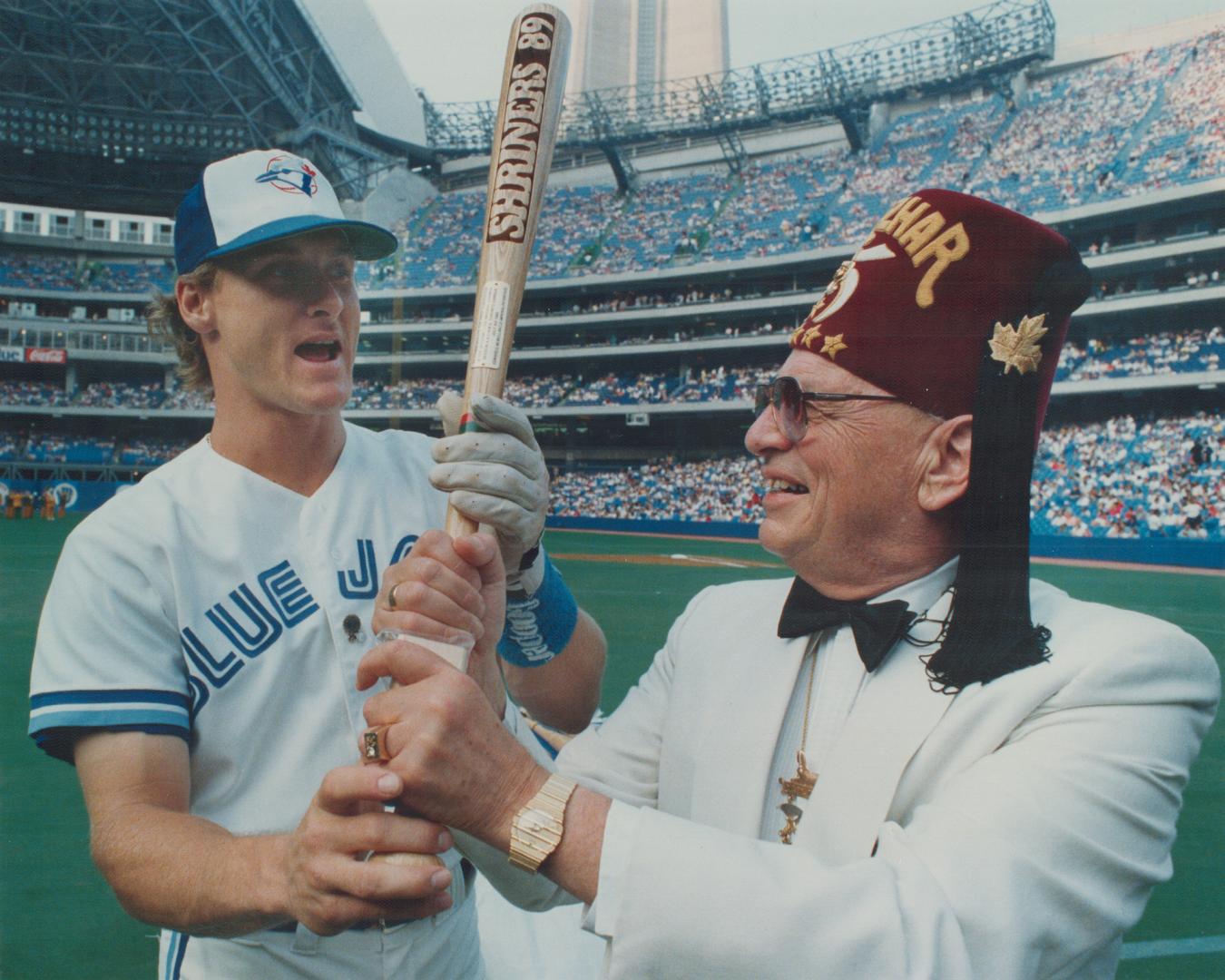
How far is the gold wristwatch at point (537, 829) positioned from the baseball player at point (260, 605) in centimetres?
21

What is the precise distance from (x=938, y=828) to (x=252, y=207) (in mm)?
1252

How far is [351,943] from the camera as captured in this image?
1359 millimetres

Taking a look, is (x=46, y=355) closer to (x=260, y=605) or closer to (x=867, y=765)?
(x=260, y=605)

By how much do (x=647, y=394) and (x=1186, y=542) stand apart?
1284 centimetres

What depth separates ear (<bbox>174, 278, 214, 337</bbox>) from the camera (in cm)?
146

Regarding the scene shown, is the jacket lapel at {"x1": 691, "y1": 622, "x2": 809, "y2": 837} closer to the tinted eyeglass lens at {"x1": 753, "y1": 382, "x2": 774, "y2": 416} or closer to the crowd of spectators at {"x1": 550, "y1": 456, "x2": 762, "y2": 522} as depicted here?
the tinted eyeglass lens at {"x1": 753, "y1": 382, "x2": 774, "y2": 416}

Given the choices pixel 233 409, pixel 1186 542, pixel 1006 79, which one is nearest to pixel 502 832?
pixel 233 409

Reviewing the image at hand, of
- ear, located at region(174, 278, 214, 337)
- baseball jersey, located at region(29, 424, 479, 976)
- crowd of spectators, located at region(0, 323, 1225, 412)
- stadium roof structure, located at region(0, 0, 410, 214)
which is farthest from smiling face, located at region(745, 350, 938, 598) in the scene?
crowd of spectators, located at region(0, 323, 1225, 412)

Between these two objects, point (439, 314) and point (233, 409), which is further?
point (439, 314)

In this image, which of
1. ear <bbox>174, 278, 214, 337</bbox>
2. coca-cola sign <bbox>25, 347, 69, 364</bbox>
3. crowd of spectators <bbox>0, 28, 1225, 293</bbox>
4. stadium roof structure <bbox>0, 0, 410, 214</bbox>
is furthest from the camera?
coca-cola sign <bbox>25, 347, 69, 364</bbox>

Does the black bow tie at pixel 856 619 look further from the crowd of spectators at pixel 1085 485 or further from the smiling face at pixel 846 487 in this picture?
the crowd of spectators at pixel 1085 485

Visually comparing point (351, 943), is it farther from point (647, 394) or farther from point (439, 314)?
point (647, 394)

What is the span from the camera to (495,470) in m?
1.11

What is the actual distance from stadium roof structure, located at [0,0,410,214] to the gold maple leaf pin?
21.3 ft
